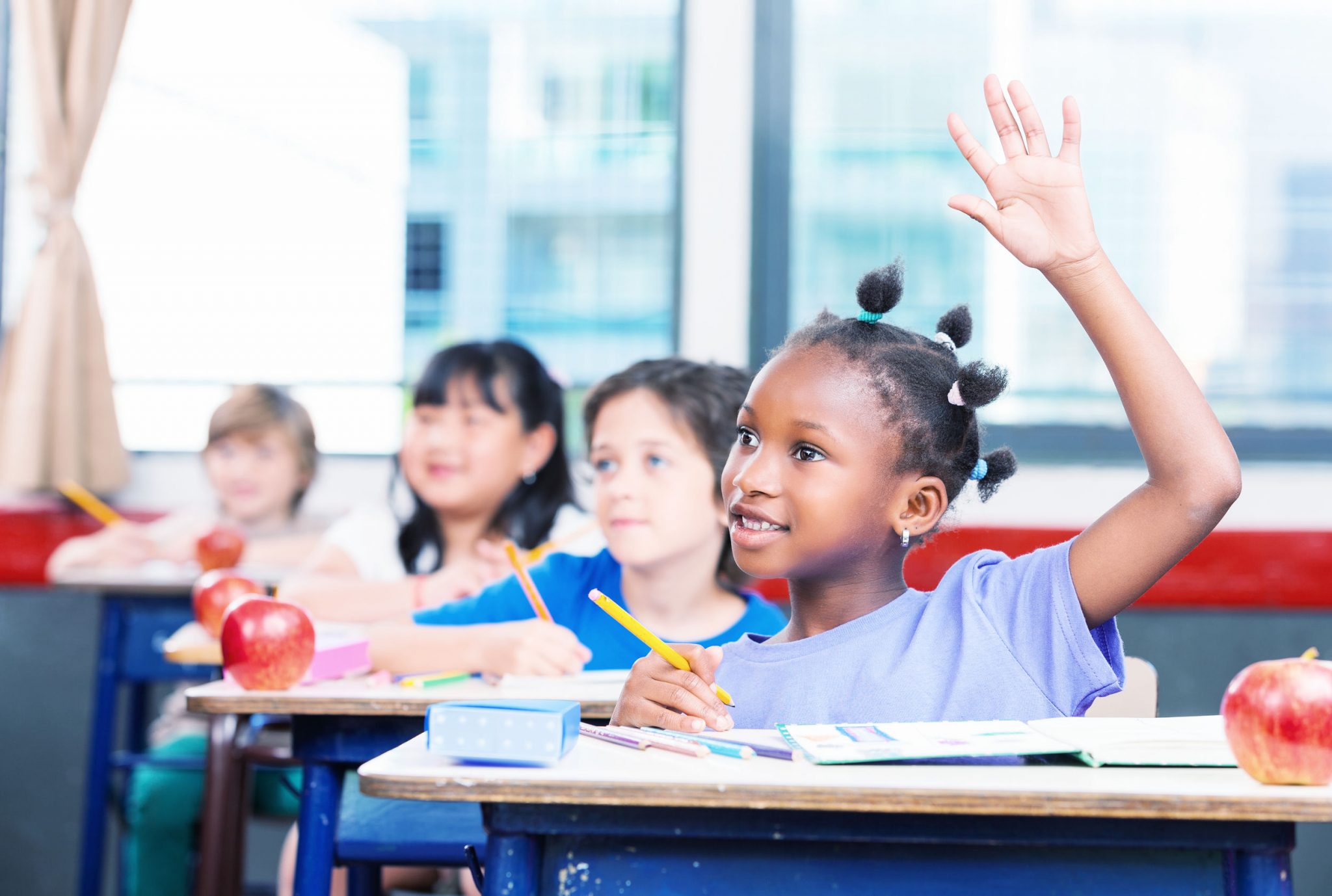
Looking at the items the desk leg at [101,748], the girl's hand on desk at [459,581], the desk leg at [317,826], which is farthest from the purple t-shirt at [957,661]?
the desk leg at [101,748]

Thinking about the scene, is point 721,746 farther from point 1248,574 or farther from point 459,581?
point 1248,574

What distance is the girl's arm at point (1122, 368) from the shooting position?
42.8 inches

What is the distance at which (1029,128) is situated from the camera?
1.15 meters

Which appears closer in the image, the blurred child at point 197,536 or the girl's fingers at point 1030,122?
the girl's fingers at point 1030,122

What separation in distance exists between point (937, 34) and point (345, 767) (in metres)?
2.44

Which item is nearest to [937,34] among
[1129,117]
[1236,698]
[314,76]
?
[1129,117]

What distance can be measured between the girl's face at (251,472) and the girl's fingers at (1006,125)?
233 cm

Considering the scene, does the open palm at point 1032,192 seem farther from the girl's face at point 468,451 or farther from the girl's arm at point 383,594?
the girl's face at point 468,451

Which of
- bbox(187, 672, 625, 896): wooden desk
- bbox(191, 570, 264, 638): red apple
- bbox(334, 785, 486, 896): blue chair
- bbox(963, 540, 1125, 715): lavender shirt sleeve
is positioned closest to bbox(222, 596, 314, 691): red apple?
bbox(187, 672, 625, 896): wooden desk

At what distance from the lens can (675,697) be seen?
3.54 ft

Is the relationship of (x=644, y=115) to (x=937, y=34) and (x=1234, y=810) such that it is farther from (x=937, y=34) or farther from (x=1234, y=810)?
(x=1234, y=810)

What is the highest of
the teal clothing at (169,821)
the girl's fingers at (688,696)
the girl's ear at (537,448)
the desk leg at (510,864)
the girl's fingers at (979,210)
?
the girl's fingers at (979,210)

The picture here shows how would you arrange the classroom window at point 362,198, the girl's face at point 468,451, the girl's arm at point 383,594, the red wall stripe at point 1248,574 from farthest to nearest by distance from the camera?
1. the classroom window at point 362,198
2. the red wall stripe at point 1248,574
3. the girl's face at point 468,451
4. the girl's arm at point 383,594

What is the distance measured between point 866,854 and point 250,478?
8.21ft
